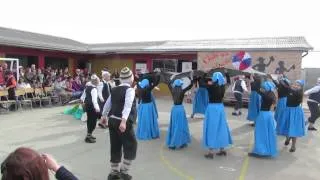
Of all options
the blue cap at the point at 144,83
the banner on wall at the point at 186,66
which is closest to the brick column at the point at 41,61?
the banner on wall at the point at 186,66

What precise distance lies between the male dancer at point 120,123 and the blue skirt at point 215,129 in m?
2.05

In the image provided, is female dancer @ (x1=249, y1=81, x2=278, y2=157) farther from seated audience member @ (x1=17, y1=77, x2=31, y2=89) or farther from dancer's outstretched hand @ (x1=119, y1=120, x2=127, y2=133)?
seated audience member @ (x1=17, y1=77, x2=31, y2=89)

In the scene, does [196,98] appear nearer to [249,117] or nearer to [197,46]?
[249,117]

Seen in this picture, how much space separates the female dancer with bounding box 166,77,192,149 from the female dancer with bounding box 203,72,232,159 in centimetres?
84

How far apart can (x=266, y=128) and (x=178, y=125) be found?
74.4 inches

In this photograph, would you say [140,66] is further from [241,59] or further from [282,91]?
[282,91]

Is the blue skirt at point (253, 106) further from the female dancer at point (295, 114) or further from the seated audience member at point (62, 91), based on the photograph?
the seated audience member at point (62, 91)

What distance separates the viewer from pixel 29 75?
1564 centimetres

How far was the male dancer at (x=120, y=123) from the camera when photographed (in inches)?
219

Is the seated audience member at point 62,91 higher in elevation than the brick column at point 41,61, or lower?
lower

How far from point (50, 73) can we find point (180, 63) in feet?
24.3

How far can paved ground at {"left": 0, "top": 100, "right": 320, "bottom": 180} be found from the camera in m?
6.17

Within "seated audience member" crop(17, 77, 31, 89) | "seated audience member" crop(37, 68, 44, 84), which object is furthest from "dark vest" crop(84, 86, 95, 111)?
"seated audience member" crop(37, 68, 44, 84)

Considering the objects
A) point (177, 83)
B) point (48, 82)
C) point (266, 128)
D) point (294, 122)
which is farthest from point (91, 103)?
point (48, 82)
